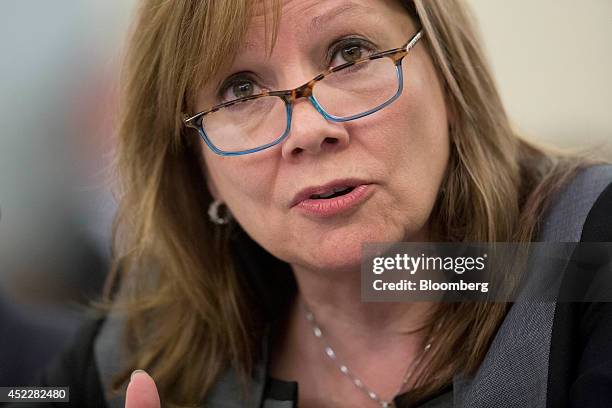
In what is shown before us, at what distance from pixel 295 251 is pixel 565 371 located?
0.93 feet

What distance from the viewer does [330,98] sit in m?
0.73

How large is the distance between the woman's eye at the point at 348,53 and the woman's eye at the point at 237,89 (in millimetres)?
85

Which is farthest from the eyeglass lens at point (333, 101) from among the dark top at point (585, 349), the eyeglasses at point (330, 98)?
the dark top at point (585, 349)

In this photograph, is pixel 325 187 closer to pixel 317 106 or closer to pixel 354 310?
pixel 317 106

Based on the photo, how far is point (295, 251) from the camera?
78 cm

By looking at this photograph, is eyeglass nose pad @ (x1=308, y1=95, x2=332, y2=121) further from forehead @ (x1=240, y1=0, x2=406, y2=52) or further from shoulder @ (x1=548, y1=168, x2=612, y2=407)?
shoulder @ (x1=548, y1=168, x2=612, y2=407)

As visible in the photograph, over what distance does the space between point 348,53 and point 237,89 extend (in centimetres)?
12

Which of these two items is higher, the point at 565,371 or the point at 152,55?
the point at 152,55

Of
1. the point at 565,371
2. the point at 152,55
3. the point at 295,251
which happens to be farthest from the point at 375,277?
the point at 152,55

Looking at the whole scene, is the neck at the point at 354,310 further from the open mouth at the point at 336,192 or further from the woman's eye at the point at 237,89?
the woman's eye at the point at 237,89

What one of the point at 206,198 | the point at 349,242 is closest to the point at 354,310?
the point at 349,242

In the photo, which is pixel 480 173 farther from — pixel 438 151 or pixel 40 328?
pixel 40 328

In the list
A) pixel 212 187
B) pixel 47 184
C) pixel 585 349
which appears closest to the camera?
pixel 585 349

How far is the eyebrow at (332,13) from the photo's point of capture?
729 mm
